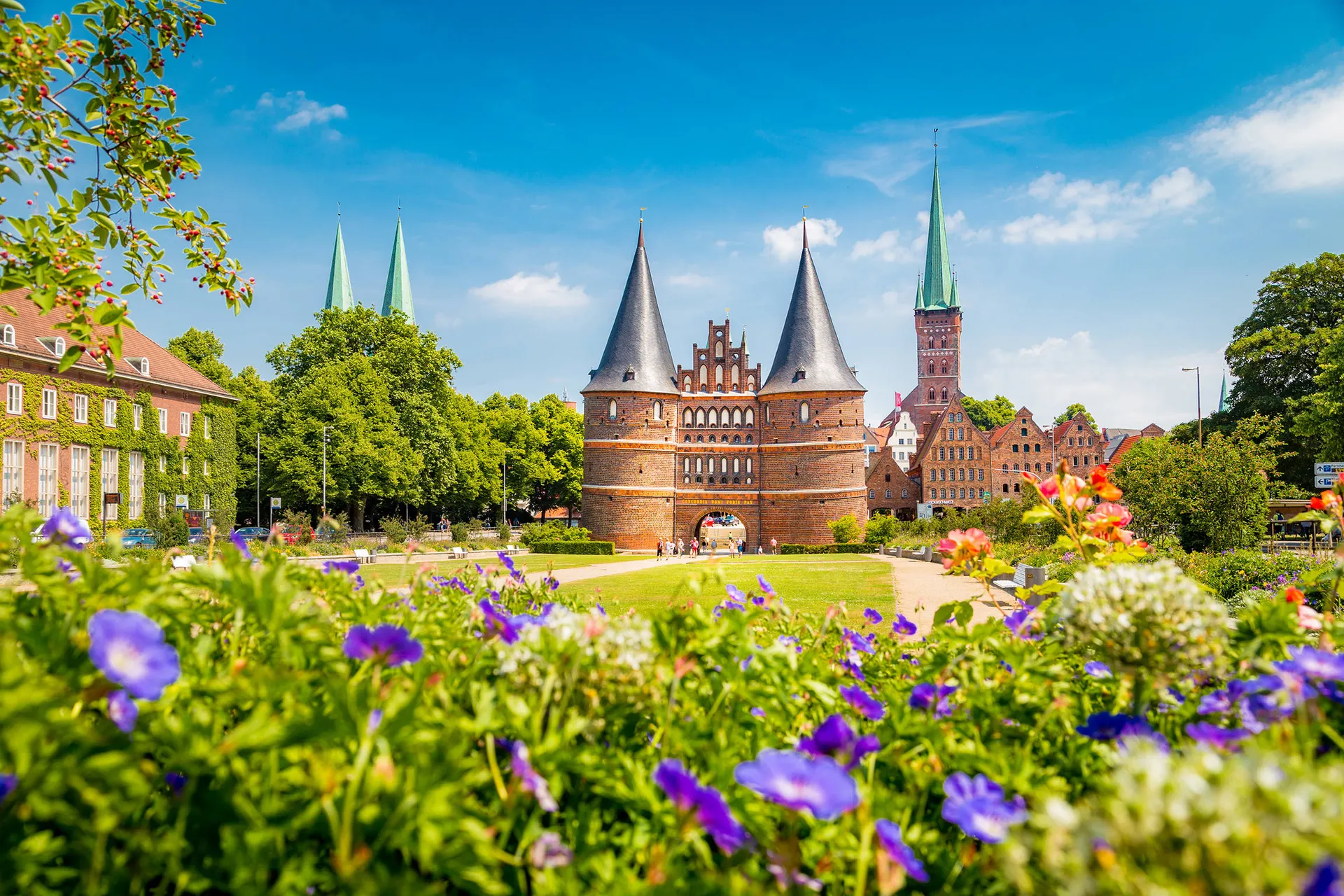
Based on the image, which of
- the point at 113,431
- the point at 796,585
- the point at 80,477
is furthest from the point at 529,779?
the point at 113,431

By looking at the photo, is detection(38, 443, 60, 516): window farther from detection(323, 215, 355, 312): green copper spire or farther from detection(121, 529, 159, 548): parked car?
detection(323, 215, 355, 312): green copper spire

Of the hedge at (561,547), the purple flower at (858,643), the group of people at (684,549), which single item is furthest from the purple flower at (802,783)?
the group of people at (684,549)

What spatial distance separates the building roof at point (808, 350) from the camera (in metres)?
46.6

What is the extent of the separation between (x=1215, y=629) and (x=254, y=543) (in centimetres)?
252

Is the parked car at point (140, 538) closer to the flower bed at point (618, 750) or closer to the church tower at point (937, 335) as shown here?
the flower bed at point (618, 750)

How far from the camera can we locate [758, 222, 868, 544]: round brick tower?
4616 centimetres

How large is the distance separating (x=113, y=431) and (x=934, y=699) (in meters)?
41.6

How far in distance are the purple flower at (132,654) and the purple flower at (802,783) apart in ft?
2.97

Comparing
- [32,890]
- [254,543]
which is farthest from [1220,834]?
[254,543]

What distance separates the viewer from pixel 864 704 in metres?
1.81

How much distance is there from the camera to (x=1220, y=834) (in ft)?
2.63

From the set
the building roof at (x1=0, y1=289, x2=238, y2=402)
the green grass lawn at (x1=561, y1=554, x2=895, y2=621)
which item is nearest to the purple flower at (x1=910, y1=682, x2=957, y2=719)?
the green grass lawn at (x1=561, y1=554, x2=895, y2=621)

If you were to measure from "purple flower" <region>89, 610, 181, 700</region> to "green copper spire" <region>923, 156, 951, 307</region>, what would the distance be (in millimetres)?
89480

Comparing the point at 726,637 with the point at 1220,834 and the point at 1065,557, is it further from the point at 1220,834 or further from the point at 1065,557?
the point at 1065,557
